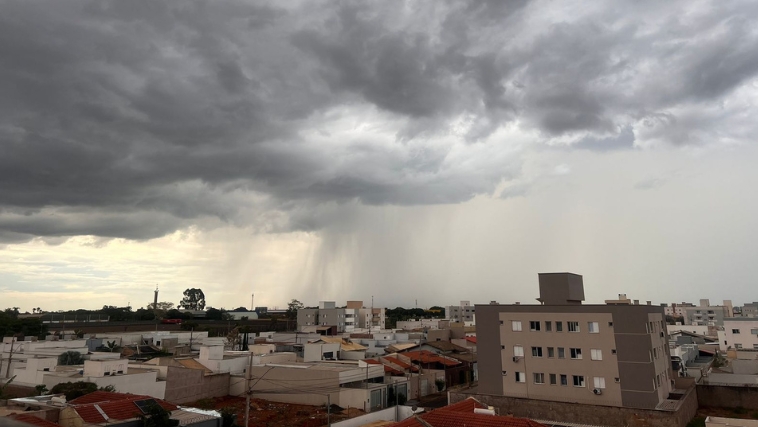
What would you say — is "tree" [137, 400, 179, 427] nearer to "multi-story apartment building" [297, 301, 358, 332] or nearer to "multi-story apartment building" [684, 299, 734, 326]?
"multi-story apartment building" [297, 301, 358, 332]

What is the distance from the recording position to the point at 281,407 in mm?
52281

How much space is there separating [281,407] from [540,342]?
2838 centimetres

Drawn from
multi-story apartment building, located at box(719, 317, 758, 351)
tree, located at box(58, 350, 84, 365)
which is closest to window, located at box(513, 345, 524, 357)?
tree, located at box(58, 350, 84, 365)

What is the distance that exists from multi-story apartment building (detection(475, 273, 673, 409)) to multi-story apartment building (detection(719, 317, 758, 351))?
53956 mm

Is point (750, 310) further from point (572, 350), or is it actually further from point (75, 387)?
point (75, 387)

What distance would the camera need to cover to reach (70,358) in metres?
60.7

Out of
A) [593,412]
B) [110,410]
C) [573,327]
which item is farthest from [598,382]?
[110,410]

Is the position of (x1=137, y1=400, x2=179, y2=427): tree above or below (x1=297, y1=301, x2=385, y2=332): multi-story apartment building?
below

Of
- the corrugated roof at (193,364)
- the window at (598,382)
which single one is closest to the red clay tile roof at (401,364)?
the corrugated roof at (193,364)

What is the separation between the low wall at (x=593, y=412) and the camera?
44344 mm

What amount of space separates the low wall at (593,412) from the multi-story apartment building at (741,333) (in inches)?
Result: 2232

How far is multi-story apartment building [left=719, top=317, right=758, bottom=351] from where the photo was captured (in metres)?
95.3

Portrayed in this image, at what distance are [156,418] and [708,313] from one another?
644 feet

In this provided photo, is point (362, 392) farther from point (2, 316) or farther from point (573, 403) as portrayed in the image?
point (2, 316)
